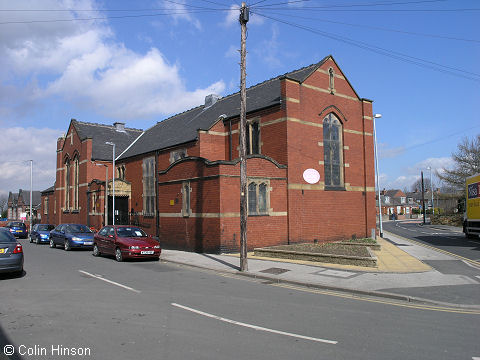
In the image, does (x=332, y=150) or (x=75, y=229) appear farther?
(x=332, y=150)

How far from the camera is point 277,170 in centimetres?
2045

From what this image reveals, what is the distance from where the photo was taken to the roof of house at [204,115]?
78.1ft

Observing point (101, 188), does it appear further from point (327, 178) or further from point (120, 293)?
point (120, 293)

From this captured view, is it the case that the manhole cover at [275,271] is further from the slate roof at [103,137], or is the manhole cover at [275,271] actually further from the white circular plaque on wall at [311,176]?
the slate roof at [103,137]

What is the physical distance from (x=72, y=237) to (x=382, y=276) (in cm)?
1665

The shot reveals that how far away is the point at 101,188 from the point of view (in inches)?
1294

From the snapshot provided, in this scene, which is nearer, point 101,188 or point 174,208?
point 174,208

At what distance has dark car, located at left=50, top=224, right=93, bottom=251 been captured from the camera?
20672mm

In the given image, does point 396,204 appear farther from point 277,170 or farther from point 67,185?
point 277,170

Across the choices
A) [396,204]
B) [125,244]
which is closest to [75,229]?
[125,244]

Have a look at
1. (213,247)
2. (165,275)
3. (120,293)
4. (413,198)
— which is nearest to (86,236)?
(213,247)

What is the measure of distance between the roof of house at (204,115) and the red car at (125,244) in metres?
10.4

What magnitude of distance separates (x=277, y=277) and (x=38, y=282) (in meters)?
7.08

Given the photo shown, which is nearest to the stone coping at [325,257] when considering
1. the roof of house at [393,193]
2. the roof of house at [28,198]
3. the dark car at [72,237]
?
the dark car at [72,237]
